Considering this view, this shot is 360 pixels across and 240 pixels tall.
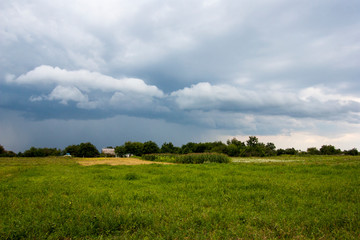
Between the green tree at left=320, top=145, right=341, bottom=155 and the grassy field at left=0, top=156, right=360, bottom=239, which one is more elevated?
the green tree at left=320, top=145, right=341, bottom=155

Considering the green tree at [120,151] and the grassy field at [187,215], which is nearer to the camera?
the grassy field at [187,215]

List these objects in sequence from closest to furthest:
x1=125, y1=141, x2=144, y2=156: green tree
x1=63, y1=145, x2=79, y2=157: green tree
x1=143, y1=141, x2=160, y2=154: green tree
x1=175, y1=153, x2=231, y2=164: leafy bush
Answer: x1=175, y1=153, x2=231, y2=164: leafy bush
x1=143, y1=141, x2=160, y2=154: green tree
x1=63, y1=145, x2=79, y2=157: green tree
x1=125, y1=141, x2=144, y2=156: green tree

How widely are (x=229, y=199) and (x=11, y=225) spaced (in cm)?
644

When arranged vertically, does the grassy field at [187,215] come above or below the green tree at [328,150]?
below

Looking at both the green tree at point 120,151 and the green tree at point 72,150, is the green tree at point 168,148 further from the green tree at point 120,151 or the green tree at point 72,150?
the green tree at point 72,150

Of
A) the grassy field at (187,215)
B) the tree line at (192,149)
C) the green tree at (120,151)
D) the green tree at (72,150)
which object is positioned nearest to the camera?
the grassy field at (187,215)

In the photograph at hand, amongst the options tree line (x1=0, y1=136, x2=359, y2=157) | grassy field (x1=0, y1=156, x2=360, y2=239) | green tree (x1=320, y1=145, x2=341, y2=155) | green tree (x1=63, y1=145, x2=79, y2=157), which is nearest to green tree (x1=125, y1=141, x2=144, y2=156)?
tree line (x1=0, y1=136, x2=359, y2=157)

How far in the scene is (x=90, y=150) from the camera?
85.8 m

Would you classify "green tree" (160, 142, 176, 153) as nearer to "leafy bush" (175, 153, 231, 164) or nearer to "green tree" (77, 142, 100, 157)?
"green tree" (77, 142, 100, 157)

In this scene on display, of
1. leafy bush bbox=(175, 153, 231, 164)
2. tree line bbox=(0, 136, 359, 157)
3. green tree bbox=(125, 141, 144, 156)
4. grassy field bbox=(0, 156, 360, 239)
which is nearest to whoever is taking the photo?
grassy field bbox=(0, 156, 360, 239)

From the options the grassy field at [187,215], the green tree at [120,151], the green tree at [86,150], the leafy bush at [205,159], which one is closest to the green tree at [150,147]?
the green tree at [120,151]

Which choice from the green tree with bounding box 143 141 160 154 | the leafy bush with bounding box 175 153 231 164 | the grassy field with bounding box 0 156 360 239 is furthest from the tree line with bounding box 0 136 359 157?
the grassy field with bounding box 0 156 360 239

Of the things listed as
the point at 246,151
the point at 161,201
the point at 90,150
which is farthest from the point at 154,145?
the point at 161,201

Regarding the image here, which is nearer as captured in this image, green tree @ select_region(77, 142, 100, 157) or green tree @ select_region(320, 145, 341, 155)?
green tree @ select_region(320, 145, 341, 155)
